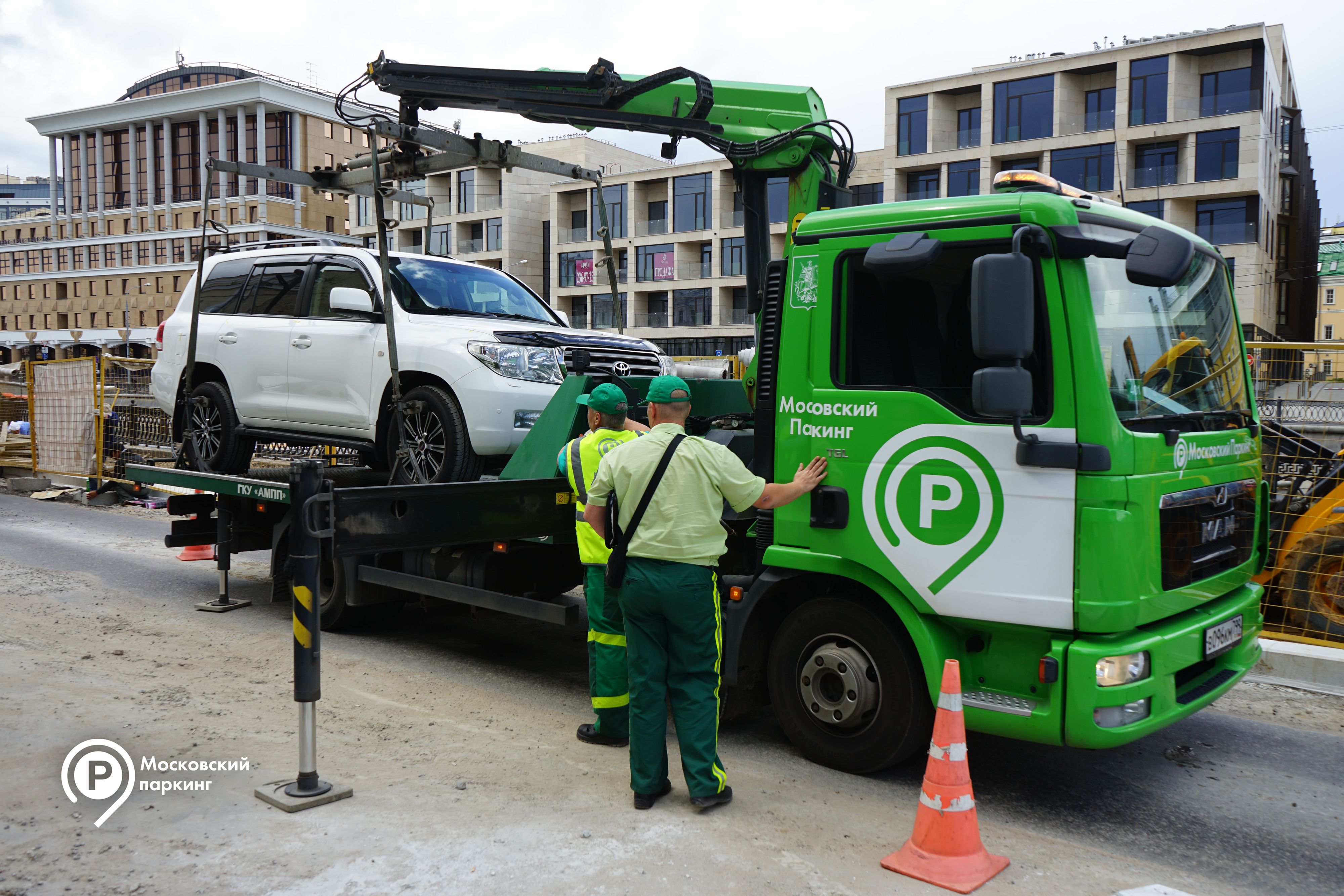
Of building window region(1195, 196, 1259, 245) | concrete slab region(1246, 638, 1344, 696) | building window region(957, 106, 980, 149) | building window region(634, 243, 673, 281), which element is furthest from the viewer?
building window region(634, 243, 673, 281)

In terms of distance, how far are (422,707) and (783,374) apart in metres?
2.89

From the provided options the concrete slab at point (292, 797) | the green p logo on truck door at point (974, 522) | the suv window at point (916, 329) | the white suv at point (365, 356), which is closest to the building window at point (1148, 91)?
the white suv at point (365, 356)

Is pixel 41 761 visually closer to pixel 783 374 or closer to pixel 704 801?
pixel 704 801

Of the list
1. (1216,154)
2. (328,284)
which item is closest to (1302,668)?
(328,284)

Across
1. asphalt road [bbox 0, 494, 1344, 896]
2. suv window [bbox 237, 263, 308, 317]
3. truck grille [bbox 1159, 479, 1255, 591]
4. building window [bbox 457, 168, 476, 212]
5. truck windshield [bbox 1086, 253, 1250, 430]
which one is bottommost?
asphalt road [bbox 0, 494, 1344, 896]

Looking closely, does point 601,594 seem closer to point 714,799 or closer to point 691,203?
point 714,799

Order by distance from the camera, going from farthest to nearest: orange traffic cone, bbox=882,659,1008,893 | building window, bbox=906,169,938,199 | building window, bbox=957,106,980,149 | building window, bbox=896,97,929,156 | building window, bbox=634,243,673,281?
building window, bbox=634,243,673,281 < building window, bbox=906,169,938,199 < building window, bbox=896,97,929,156 < building window, bbox=957,106,980,149 < orange traffic cone, bbox=882,659,1008,893

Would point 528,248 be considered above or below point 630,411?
above

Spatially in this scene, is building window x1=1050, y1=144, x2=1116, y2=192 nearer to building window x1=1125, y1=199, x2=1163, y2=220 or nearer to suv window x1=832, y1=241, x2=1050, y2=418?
building window x1=1125, y1=199, x2=1163, y2=220

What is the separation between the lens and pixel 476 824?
4.11 metres

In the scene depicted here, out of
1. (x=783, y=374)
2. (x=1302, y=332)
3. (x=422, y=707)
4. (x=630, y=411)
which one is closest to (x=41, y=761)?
(x=422, y=707)

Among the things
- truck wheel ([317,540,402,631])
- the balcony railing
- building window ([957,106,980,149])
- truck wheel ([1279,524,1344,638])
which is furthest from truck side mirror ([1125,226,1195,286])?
the balcony railing

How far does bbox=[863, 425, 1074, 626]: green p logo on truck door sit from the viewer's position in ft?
13.1

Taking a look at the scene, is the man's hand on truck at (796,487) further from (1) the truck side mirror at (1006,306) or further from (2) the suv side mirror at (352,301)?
(2) the suv side mirror at (352,301)
